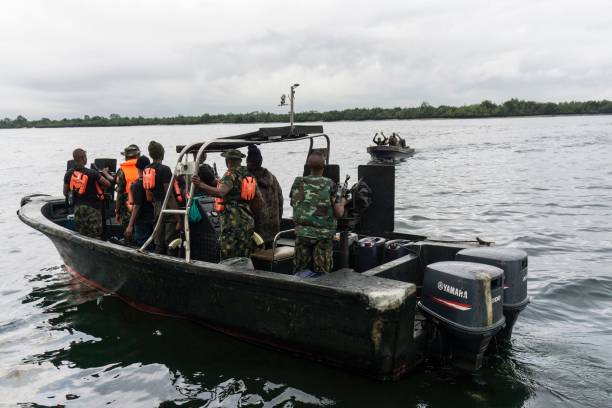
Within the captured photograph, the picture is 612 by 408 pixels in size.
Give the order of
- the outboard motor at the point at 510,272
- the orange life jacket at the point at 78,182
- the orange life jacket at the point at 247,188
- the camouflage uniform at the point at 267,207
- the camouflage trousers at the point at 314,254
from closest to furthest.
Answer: the outboard motor at the point at 510,272, the camouflage trousers at the point at 314,254, the orange life jacket at the point at 247,188, the camouflage uniform at the point at 267,207, the orange life jacket at the point at 78,182

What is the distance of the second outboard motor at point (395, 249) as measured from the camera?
5.67 meters

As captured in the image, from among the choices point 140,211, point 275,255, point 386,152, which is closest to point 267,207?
point 275,255

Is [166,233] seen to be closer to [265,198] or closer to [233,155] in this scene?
[265,198]

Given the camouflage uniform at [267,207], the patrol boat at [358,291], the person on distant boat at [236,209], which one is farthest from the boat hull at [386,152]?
the person on distant boat at [236,209]

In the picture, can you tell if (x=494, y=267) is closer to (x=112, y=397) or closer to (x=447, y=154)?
(x=112, y=397)

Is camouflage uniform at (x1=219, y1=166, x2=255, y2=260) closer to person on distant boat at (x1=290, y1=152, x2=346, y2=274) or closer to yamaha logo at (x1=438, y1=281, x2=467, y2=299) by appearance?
person on distant boat at (x1=290, y1=152, x2=346, y2=274)

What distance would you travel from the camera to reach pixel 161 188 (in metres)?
6.33

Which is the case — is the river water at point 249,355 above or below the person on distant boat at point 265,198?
below

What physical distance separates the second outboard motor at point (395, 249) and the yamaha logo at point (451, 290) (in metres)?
1.22

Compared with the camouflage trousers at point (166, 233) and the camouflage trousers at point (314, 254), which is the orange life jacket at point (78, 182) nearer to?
the camouflage trousers at point (166, 233)

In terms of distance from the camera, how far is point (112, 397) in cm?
485

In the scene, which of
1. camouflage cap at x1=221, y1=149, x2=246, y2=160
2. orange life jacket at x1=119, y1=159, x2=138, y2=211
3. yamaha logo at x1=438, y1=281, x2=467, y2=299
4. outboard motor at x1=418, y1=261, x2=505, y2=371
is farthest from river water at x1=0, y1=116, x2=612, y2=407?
camouflage cap at x1=221, y1=149, x2=246, y2=160

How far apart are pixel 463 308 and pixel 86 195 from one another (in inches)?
224

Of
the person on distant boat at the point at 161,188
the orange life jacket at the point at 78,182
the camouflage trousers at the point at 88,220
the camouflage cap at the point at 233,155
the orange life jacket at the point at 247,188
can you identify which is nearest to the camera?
the camouflage cap at the point at 233,155
